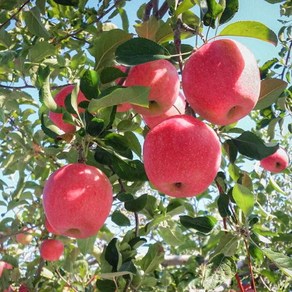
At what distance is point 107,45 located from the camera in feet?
4.83

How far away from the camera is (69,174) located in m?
1.35

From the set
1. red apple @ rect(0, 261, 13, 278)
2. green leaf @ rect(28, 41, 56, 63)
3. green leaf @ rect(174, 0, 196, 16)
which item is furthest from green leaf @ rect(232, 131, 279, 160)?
red apple @ rect(0, 261, 13, 278)

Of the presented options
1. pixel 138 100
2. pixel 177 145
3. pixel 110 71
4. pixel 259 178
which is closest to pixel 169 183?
pixel 177 145

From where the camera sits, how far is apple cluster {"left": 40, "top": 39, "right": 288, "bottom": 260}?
123 cm

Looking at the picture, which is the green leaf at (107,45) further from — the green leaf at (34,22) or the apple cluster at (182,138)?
the green leaf at (34,22)

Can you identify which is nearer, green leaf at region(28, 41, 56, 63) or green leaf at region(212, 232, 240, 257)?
green leaf at region(212, 232, 240, 257)

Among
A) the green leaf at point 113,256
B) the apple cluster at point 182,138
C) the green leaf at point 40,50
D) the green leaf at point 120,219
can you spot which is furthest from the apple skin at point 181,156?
the green leaf at point 40,50

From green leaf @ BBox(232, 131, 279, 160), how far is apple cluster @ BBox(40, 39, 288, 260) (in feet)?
0.81

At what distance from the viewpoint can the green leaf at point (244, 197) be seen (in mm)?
1531

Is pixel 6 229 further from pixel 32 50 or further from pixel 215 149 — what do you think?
pixel 215 149

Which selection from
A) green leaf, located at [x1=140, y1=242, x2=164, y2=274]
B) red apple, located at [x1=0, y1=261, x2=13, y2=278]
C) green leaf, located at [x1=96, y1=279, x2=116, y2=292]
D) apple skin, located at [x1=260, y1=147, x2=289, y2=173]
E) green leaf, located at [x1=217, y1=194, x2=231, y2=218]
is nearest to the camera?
green leaf, located at [x1=217, y1=194, x2=231, y2=218]

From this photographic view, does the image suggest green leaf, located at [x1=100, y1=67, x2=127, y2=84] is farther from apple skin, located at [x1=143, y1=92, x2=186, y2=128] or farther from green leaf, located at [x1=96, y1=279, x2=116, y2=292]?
green leaf, located at [x1=96, y1=279, x2=116, y2=292]

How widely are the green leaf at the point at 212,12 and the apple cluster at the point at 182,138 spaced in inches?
5.0

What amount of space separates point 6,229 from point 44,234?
0.32 metres
